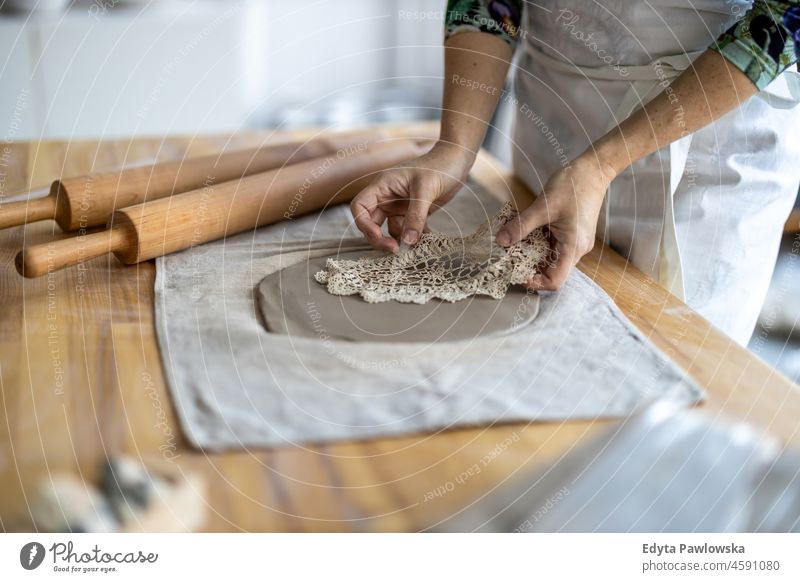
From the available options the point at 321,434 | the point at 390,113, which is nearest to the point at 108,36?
the point at 390,113

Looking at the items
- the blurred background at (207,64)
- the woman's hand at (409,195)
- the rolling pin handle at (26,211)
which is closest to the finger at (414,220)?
the woman's hand at (409,195)

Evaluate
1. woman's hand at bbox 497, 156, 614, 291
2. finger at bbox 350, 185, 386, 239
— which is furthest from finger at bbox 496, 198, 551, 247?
finger at bbox 350, 185, 386, 239

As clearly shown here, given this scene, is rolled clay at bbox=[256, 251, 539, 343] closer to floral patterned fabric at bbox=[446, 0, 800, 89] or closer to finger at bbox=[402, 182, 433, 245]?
finger at bbox=[402, 182, 433, 245]

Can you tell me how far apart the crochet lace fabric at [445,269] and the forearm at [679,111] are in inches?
3.6

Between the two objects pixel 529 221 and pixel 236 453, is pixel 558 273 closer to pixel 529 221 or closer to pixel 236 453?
pixel 529 221

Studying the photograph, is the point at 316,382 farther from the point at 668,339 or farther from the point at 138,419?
the point at 668,339

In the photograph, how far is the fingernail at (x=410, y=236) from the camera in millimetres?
635

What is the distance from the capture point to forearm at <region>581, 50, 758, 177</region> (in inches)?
23.1

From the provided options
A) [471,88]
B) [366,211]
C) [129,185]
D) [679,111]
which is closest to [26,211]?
[129,185]

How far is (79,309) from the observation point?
56 cm

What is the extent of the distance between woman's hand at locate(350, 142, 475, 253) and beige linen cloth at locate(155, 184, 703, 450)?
0.35ft

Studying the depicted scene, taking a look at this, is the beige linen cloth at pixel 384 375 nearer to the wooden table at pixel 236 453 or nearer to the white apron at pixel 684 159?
the wooden table at pixel 236 453

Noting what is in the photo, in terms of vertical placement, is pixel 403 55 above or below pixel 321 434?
above
